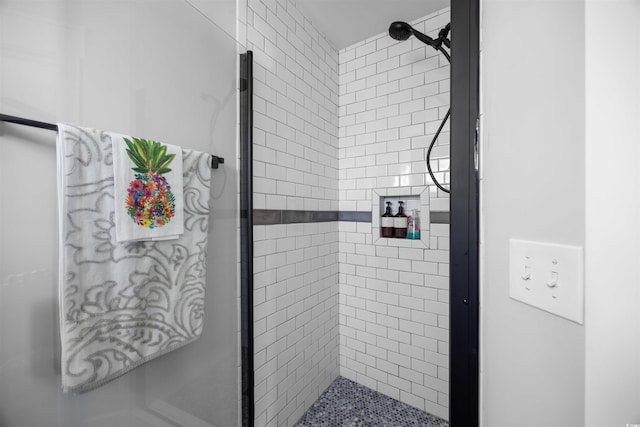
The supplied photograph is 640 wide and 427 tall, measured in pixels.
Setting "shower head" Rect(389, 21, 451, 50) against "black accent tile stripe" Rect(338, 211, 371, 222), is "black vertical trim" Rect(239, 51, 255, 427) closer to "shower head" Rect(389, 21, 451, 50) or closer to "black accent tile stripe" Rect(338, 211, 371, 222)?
"shower head" Rect(389, 21, 451, 50)

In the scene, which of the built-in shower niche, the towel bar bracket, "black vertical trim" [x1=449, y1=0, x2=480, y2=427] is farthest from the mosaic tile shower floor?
the towel bar bracket

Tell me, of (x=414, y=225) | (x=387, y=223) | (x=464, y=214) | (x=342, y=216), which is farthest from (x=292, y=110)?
(x=464, y=214)

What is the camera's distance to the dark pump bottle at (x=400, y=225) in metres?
1.70

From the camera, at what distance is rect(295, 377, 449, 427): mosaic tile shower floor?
59.3 inches

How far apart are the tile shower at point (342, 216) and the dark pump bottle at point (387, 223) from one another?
0.18 ft

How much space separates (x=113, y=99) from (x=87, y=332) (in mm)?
653

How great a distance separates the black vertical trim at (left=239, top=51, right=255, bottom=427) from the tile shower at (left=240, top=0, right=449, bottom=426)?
0.32ft

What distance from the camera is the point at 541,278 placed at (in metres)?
0.48

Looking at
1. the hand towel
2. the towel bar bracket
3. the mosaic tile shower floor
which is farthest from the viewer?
the mosaic tile shower floor

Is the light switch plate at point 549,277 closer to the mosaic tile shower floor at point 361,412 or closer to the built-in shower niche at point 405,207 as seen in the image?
the built-in shower niche at point 405,207

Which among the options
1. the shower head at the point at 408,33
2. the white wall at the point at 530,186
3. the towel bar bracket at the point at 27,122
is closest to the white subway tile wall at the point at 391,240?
the shower head at the point at 408,33

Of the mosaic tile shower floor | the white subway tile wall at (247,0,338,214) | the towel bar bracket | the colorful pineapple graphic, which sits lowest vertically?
A: the mosaic tile shower floor

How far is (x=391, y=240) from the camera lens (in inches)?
68.2

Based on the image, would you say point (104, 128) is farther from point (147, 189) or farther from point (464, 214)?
point (464, 214)
